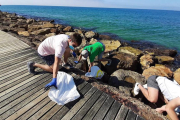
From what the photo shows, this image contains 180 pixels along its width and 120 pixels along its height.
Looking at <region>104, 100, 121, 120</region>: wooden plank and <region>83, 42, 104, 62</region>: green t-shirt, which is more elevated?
<region>83, 42, 104, 62</region>: green t-shirt

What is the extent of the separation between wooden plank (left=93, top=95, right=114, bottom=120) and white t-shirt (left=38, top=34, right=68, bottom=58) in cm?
162

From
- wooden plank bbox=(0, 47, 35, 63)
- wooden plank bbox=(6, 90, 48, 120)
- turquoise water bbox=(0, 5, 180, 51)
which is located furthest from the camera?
turquoise water bbox=(0, 5, 180, 51)

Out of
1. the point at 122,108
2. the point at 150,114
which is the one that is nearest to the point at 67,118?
the point at 122,108

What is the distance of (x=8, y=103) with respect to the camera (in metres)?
2.85

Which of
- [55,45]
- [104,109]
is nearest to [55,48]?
[55,45]

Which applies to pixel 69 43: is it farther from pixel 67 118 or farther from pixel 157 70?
pixel 157 70

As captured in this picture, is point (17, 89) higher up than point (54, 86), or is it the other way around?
point (54, 86)

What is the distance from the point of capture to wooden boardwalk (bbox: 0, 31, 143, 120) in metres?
2.66

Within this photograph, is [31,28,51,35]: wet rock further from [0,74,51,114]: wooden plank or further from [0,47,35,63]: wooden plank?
[0,74,51,114]: wooden plank

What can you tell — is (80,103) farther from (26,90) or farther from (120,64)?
(120,64)

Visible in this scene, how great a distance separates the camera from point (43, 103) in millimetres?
2902

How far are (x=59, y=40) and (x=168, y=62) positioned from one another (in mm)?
9206

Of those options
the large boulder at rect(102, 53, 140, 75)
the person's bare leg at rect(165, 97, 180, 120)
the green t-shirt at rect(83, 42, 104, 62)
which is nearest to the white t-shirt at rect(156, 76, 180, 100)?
the person's bare leg at rect(165, 97, 180, 120)

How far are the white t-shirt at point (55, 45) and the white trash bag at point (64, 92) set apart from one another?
0.81 meters
